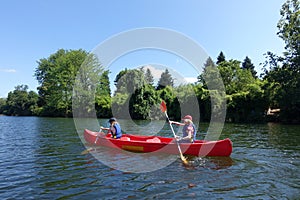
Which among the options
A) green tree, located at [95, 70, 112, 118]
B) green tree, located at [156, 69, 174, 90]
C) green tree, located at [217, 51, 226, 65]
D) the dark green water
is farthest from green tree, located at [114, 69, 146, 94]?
the dark green water

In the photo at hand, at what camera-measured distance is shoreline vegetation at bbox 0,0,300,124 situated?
113 feet

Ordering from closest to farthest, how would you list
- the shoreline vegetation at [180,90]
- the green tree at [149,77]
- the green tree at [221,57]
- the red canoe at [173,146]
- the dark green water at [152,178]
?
the dark green water at [152,178] → the red canoe at [173,146] → the shoreline vegetation at [180,90] → the green tree at [149,77] → the green tree at [221,57]

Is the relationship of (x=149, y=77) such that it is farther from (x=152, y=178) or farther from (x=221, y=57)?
(x=152, y=178)

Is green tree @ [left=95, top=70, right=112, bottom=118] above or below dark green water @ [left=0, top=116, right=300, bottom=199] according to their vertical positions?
above

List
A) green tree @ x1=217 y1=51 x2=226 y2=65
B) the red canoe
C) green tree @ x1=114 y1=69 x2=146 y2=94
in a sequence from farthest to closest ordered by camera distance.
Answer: green tree @ x1=217 y1=51 x2=226 y2=65
green tree @ x1=114 y1=69 x2=146 y2=94
the red canoe

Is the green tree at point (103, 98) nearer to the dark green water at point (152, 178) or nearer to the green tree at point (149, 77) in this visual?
the green tree at point (149, 77)

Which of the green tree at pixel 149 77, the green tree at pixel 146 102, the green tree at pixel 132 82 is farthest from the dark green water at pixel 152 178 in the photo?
the green tree at pixel 149 77

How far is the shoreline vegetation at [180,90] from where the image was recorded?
1359 inches

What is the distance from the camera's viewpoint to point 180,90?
4594 cm

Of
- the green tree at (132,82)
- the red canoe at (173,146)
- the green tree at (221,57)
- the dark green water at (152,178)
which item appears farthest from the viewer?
the green tree at (221,57)

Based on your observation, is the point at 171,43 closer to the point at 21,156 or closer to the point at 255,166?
the point at 255,166

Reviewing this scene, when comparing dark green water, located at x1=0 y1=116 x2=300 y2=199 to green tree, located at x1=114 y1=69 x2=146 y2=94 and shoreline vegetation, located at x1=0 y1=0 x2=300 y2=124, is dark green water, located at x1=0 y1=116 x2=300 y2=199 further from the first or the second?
green tree, located at x1=114 y1=69 x2=146 y2=94

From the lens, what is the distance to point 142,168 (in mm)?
9719

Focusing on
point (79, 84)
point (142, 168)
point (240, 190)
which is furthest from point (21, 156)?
point (79, 84)
